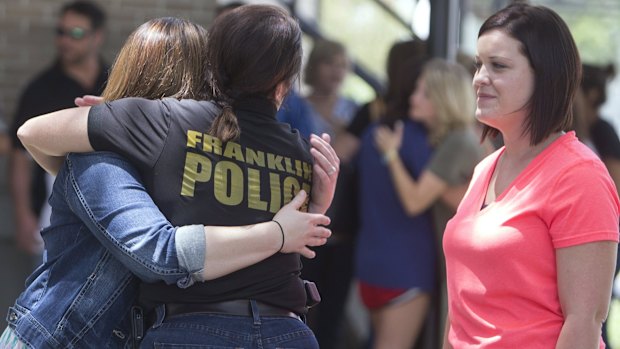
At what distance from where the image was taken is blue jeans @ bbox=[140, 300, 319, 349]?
2.38 metres

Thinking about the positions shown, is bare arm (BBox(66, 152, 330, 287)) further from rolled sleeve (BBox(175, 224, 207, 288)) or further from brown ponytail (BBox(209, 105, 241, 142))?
brown ponytail (BBox(209, 105, 241, 142))

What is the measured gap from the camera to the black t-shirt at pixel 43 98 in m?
5.59

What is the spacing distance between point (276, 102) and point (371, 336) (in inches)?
123

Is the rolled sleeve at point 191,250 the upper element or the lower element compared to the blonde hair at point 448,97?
upper

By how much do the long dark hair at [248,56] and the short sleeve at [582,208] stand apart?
720 mm

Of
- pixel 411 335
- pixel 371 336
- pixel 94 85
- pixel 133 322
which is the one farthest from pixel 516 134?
pixel 94 85

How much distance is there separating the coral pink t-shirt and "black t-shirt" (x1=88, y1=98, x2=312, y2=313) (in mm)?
499

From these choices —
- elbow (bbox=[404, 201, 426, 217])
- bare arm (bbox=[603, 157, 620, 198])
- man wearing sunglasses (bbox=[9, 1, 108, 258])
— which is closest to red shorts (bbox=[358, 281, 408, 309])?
elbow (bbox=[404, 201, 426, 217])

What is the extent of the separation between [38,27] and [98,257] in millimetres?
4248

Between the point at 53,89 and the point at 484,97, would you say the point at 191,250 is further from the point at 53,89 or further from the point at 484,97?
the point at 53,89

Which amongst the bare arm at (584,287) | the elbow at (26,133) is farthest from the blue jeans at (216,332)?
the bare arm at (584,287)

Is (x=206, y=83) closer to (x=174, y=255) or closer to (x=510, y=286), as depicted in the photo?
(x=174, y=255)

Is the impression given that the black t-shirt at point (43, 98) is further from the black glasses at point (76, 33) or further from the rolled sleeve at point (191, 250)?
the rolled sleeve at point (191, 250)

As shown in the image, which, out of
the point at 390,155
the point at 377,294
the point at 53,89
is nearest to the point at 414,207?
the point at 390,155
